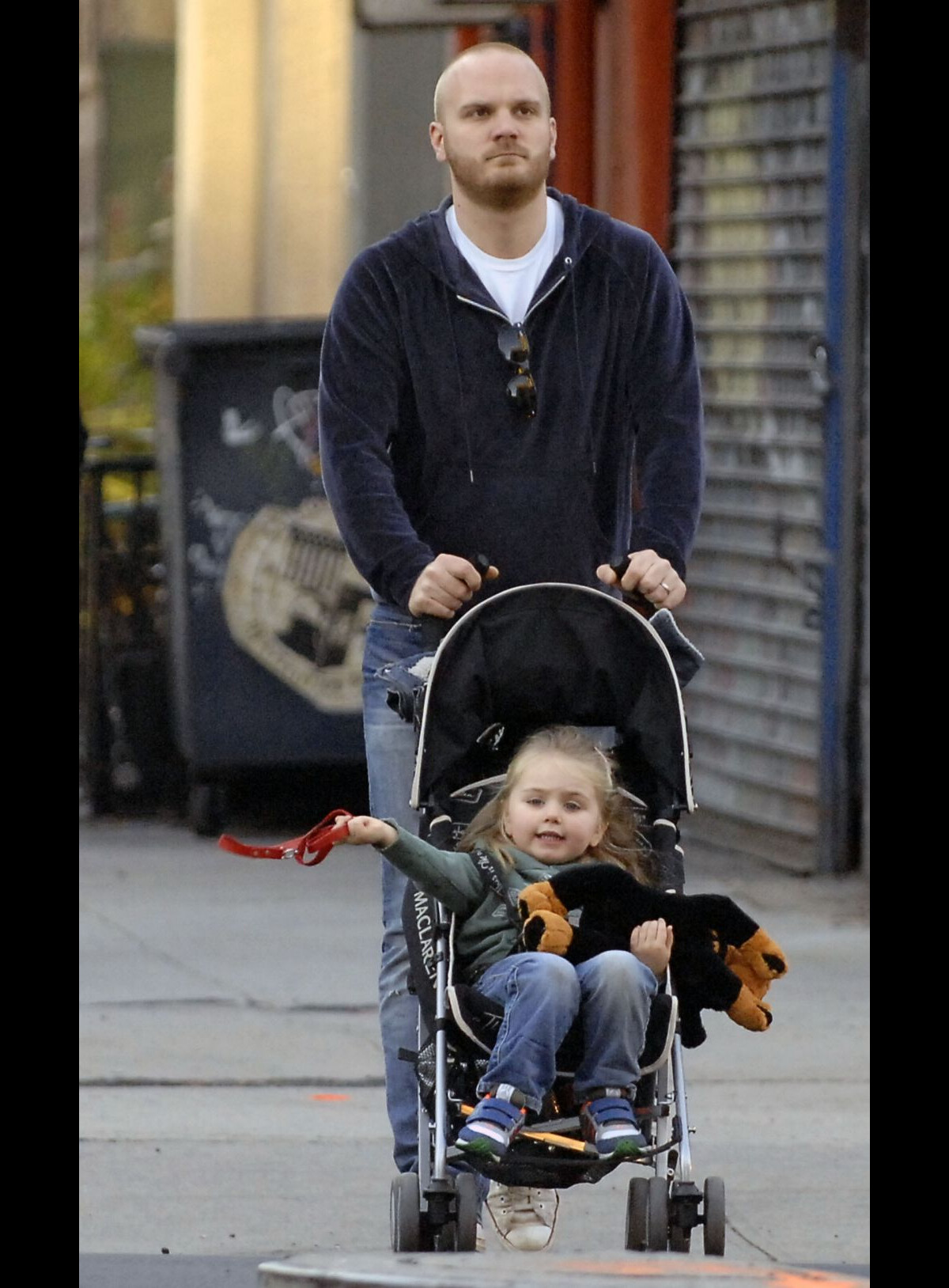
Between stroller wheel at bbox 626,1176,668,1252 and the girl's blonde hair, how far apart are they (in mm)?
503

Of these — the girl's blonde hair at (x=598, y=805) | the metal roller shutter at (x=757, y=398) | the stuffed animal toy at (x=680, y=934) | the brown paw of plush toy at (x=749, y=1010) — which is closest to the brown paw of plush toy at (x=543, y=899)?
the stuffed animal toy at (x=680, y=934)

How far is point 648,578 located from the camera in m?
4.55

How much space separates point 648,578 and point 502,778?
0.42m

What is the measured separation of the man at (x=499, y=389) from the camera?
4672 millimetres

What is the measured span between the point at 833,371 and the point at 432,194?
7.73 meters

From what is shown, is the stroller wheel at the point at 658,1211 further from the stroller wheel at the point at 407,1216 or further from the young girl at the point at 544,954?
the stroller wheel at the point at 407,1216

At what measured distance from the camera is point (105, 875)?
9.22 metres

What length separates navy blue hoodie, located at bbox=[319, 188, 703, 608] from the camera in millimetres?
4730

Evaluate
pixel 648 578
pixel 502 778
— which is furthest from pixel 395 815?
pixel 648 578
